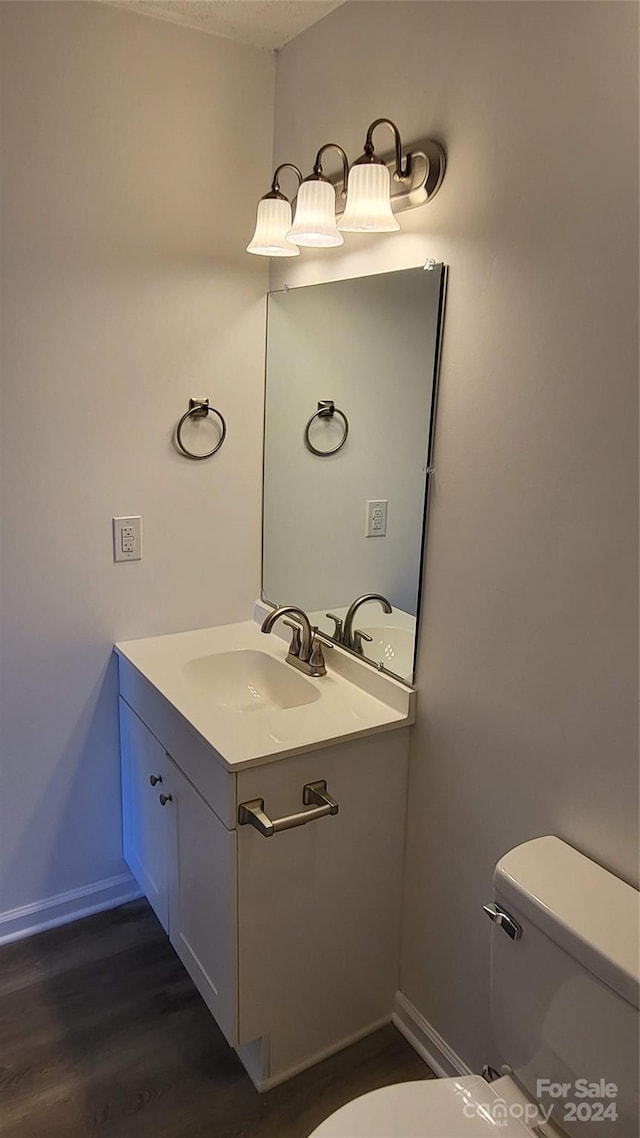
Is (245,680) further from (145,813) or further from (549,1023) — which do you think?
(549,1023)

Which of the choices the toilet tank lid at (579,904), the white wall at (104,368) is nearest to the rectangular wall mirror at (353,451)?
the white wall at (104,368)

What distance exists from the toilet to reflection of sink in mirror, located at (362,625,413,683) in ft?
1.65

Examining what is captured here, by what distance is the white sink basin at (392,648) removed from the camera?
5.56 feet

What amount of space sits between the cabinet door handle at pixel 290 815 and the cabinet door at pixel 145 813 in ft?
1.33

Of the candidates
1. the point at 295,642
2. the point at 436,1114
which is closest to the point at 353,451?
the point at 295,642

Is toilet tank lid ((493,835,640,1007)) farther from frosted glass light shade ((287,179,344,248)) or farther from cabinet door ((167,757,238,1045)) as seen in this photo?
frosted glass light shade ((287,179,344,248))

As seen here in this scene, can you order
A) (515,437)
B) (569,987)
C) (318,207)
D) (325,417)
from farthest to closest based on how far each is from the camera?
(325,417) → (318,207) → (515,437) → (569,987)

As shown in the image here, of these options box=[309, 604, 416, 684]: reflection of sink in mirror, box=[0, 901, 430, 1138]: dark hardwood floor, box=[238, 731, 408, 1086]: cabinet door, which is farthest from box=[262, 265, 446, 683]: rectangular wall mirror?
box=[0, 901, 430, 1138]: dark hardwood floor

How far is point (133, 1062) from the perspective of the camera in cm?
173

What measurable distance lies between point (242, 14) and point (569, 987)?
2117 mm

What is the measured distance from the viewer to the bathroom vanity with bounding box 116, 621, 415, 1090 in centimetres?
153

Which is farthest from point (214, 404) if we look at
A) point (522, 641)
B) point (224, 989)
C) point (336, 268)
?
point (224, 989)

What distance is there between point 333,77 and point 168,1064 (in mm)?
2327

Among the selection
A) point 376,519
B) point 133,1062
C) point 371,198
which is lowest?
point 133,1062
